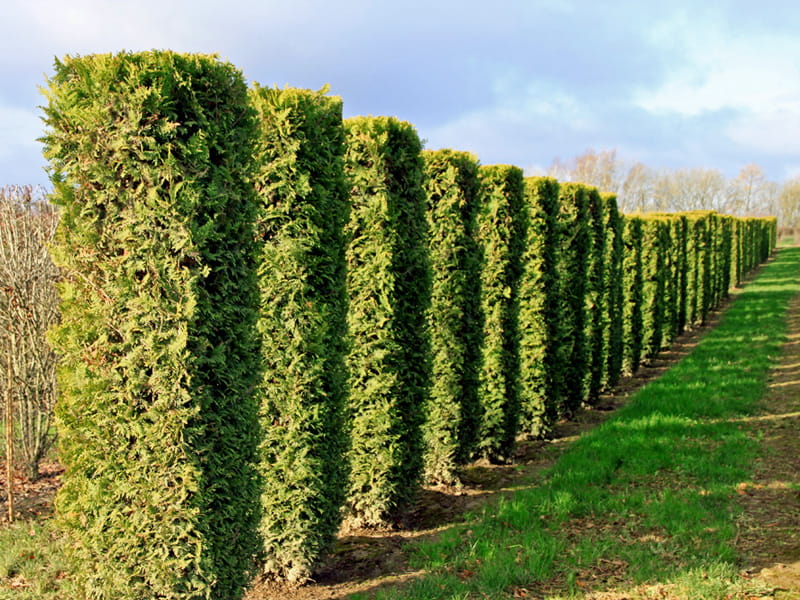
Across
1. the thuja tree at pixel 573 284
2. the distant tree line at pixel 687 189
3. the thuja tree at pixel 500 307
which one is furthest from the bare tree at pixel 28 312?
the distant tree line at pixel 687 189

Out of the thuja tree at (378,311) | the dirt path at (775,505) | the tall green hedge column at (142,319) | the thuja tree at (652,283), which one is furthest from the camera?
the thuja tree at (652,283)

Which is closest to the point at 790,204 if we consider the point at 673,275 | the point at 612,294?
the point at 673,275

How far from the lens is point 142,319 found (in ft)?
11.6

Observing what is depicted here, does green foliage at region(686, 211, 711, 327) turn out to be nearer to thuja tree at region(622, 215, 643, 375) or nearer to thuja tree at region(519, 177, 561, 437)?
Result: thuja tree at region(622, 215, 643, 375)

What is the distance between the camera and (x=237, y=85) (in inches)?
151

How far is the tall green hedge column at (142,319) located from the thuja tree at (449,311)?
12.3 ft

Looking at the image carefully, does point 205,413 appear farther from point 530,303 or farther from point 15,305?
point 530,303

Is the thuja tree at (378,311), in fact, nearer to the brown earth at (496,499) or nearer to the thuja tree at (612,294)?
the brown earth at (496,499)

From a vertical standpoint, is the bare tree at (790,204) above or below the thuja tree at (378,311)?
above

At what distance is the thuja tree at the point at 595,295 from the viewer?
11.2 meters

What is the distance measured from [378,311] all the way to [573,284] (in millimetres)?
5407

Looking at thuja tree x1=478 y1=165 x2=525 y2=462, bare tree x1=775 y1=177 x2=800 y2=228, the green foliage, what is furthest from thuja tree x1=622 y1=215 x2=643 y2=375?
bare tree x1=775 y1=177 x2=800 y2=228

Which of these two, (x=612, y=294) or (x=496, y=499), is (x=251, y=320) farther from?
(x=612, y=294)

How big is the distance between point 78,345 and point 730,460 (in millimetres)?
7472
